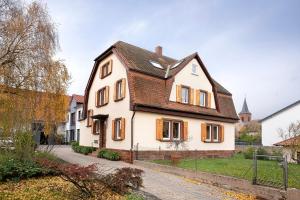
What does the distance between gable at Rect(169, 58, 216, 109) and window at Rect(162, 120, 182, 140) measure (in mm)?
1761

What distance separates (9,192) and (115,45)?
15469 mm

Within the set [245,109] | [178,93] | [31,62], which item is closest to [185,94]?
[178,93]

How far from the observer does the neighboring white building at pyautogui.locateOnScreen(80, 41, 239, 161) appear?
20.2m

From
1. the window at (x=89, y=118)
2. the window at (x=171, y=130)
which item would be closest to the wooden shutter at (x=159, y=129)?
the window at (x=171, y=130)

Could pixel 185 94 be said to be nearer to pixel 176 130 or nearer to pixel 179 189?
pixel 176 130

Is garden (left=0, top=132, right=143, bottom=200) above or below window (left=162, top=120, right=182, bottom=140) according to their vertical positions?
below

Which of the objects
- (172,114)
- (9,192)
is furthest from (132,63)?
(9,192)

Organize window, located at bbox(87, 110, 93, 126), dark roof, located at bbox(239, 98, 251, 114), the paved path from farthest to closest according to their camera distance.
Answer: dark roof, located at bbox(239, 98, 251, 114) → window, located at bbox(87, 110, 93, 126) → the paved path

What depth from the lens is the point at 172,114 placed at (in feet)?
71.7

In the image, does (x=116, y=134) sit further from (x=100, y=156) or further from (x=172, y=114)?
(x=172, y=114)

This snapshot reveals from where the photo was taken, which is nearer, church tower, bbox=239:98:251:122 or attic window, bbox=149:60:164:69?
attic window, bbox=149:60:164:69

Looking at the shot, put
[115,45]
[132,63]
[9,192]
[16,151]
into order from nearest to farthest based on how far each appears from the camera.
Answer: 1. [9,192]
2. [16,151]
3. [132,63]
4. [115,45]

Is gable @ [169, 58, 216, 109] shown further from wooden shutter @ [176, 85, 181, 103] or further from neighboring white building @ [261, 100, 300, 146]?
neighboring white building @ [261, 100, 300, 146]

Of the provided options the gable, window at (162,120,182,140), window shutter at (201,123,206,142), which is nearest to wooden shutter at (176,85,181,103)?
the gable
